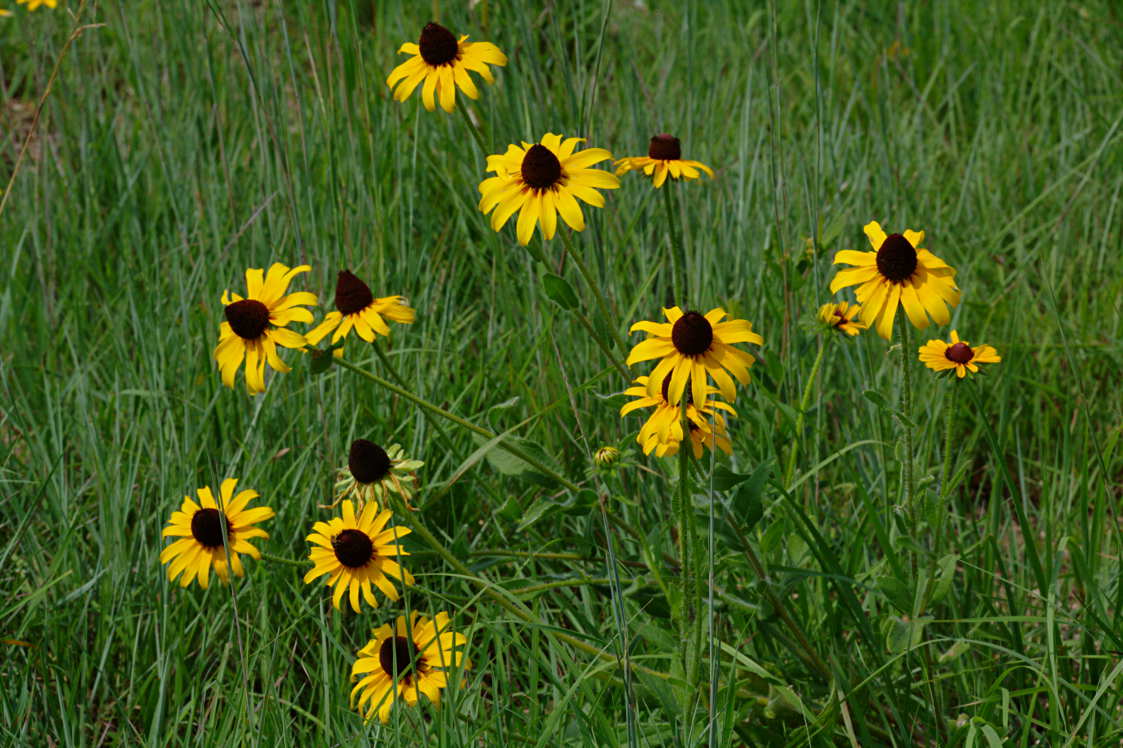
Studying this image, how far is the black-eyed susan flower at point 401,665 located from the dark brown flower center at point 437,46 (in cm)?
81

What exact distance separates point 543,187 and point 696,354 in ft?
1.07

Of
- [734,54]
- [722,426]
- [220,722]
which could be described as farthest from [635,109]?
[220,722]

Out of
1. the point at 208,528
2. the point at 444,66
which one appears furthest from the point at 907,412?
the point at 208,528

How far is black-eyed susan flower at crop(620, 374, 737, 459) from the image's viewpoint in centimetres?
133

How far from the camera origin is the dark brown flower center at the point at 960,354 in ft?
5.31

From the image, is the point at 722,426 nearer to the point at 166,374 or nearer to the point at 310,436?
the point at 310,436

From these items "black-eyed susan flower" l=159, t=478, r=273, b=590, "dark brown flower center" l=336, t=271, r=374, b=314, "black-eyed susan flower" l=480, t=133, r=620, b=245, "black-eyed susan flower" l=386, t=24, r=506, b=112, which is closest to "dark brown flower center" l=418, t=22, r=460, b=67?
"black-eyed susan flower" l=386, t=24, r=506, b=112

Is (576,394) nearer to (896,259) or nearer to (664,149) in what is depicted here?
(664,149)

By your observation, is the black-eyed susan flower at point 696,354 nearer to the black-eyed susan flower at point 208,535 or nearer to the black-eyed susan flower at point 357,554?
the black-eyed susan flower at point 357,554

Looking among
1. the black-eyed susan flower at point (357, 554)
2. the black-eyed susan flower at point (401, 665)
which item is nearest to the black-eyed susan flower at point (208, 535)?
the black-eyed susan flower at point (357, 554)

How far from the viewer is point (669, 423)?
134cm

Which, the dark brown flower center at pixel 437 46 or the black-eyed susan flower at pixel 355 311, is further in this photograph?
the dark brown flower center at pixel 437 46

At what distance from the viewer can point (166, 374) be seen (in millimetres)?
2328

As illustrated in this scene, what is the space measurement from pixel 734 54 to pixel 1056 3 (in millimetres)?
1037
